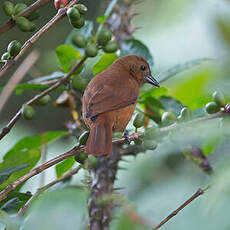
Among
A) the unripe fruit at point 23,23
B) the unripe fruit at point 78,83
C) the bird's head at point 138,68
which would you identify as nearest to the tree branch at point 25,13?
the unripe fruit at point 23,23

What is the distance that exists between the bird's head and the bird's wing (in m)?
0.32

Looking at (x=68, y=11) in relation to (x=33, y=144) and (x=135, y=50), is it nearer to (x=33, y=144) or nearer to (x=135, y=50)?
(x=33, y=144)

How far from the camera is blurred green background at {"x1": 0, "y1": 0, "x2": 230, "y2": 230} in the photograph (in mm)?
701

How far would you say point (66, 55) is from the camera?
206 centimetres

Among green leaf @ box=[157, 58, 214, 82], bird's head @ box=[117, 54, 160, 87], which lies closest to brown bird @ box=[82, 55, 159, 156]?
bird's head @ box=[117, 54, 160, 87]

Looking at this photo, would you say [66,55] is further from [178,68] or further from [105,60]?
[178,68]

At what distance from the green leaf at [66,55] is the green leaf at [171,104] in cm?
43

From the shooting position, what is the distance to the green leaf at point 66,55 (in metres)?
2.05

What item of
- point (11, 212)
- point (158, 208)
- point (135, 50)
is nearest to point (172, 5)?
point (135, 50)

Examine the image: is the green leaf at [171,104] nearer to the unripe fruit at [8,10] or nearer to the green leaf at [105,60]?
the green leaf at [105,60]

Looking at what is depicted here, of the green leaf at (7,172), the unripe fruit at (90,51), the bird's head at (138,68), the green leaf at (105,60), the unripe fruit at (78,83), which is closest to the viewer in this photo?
the green leaf at (7,172)

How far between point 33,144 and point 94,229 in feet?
1.50

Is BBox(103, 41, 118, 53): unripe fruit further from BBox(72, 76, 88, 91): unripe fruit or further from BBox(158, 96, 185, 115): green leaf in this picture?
BBox(158, 96, 185, 115): green leaf

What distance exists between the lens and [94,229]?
1.71 meters
